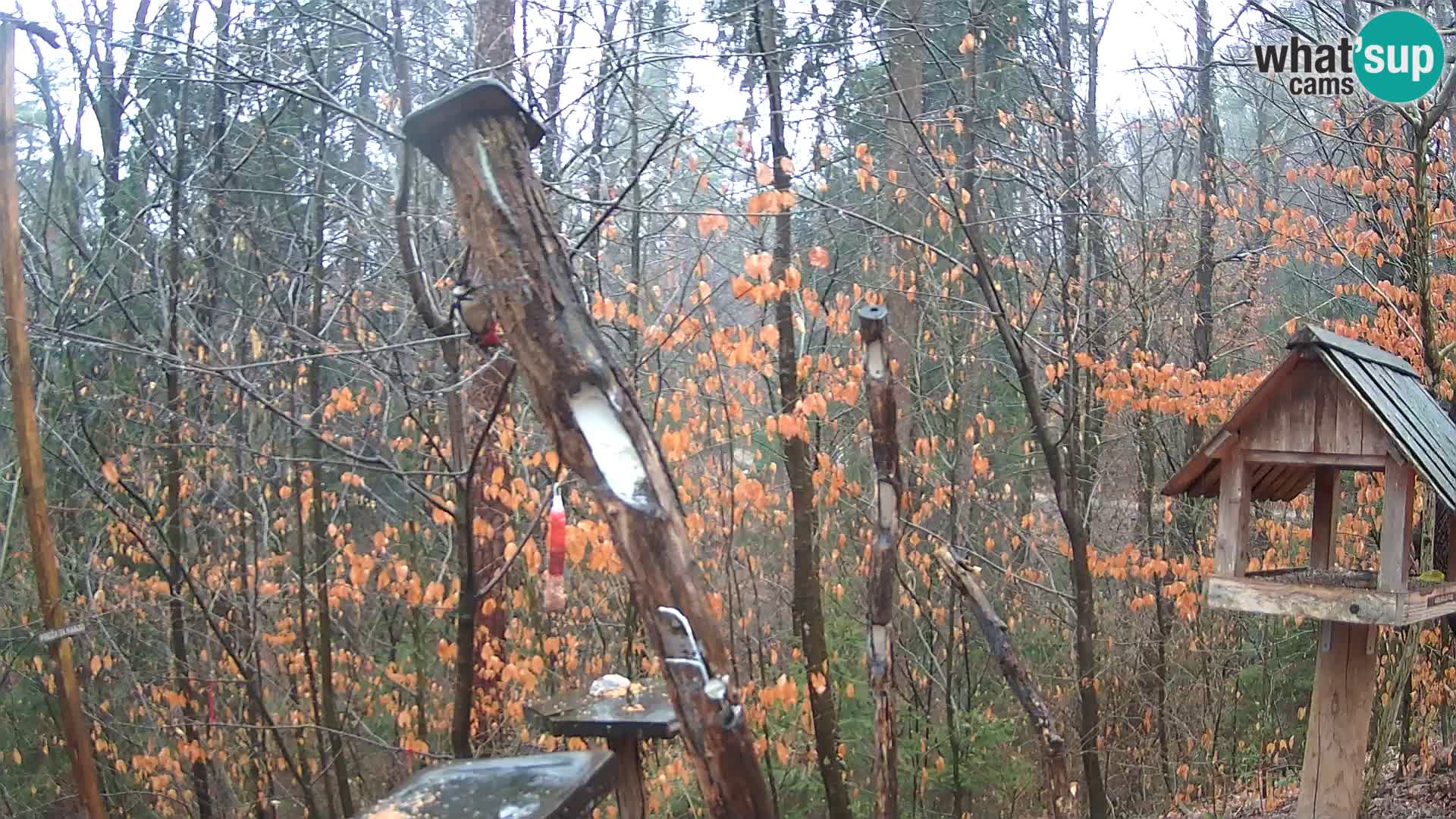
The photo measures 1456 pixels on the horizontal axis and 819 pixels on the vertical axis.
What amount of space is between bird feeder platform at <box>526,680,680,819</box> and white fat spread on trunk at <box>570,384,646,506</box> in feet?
2.38

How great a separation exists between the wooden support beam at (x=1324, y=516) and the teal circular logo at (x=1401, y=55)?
99.3 inches

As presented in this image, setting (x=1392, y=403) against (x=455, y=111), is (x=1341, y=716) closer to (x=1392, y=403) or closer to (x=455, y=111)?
(x=1392, y=403)

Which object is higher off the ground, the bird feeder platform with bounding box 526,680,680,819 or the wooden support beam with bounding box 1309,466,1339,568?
the wooden support beam with bounding box 1309,466,1339,568

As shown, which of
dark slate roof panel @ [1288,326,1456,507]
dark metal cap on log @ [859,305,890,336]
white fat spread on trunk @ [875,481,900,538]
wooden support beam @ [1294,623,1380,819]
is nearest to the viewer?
dark slate roof panel @ [1288,326,1456,507]

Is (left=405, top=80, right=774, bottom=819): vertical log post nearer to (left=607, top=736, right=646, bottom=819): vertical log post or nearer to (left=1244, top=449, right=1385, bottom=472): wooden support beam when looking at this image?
(left=607, top=736, right=646, bottom=819): vertical log post

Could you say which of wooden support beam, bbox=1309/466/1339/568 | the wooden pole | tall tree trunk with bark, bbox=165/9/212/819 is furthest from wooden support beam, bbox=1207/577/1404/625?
tall tree trunk with bark, bbox=165/9/212/819

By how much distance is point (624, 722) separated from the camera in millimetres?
3125

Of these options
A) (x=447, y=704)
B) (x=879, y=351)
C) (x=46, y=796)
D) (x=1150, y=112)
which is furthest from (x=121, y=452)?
(x=1150, y=112)

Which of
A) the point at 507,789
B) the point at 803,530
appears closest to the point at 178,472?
the point at 803,530

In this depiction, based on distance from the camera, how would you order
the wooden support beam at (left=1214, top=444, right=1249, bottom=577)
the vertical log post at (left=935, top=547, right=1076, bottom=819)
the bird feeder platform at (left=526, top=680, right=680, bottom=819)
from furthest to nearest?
the vertical log post at (left=935, top=547, right=1076, bottom=819)
the wooden support beam at (left=1214, top=444, right=1249, bottom=577)
the bird feeder platform at (left=526, top=680, right=680, bottom=819)

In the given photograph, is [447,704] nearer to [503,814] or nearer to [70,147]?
[70,147]

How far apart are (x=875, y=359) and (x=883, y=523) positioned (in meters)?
0.72

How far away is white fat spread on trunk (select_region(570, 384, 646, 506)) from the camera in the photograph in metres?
2.67

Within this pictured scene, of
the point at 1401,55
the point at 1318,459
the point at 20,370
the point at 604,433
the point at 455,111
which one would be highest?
the point at 1401,55
